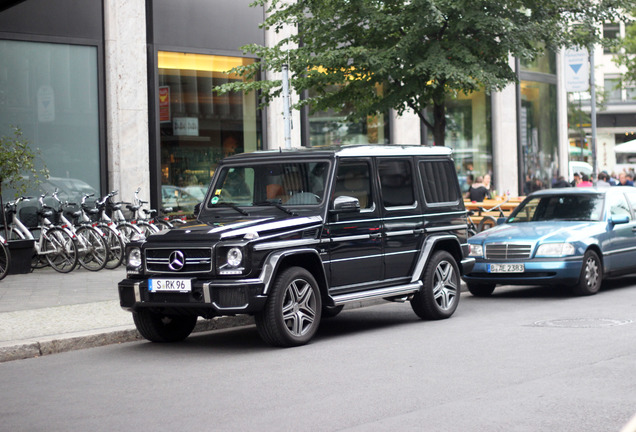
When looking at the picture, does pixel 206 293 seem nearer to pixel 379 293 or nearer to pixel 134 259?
pixel 134 259

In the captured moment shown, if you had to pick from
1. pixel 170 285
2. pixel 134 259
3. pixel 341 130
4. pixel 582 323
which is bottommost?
pixel 582 323

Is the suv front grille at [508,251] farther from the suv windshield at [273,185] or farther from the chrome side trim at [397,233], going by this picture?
the suv windshield at [273,185]

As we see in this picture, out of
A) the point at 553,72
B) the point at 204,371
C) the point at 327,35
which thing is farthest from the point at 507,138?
the point at 204,371

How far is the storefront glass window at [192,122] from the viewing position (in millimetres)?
19734

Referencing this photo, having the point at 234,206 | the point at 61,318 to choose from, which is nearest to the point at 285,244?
the point at 234,206

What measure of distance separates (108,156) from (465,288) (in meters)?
7.80

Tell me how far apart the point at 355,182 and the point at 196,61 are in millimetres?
10740

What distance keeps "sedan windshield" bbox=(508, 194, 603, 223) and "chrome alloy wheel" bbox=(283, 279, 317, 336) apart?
20.0ft

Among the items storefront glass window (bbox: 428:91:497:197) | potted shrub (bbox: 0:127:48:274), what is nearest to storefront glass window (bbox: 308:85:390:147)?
storefront glass window (bbox: 428:91:497:197)

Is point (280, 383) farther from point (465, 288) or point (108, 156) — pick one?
point (108, 156)

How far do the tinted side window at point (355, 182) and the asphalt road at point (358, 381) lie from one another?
4.70 ft

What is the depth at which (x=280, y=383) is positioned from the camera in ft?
24.1

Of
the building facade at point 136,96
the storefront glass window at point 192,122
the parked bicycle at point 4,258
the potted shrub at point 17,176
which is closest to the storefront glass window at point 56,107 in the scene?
the building facade at point 136,96

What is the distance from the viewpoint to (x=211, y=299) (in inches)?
346
